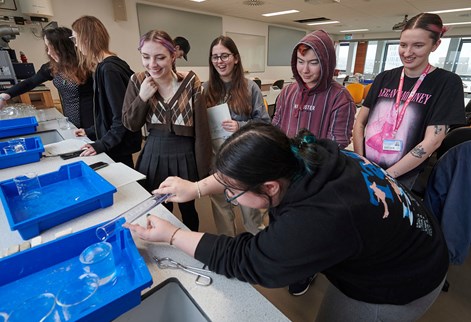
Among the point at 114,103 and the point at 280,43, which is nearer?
the point at 114,103

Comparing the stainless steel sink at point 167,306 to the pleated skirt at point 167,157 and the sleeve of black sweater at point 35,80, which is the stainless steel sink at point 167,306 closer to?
the pleated skirt at point 167,157

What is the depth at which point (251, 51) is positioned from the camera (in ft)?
24.3

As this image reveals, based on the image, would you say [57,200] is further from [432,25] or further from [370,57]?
[370,57]

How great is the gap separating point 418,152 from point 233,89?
1052 mm

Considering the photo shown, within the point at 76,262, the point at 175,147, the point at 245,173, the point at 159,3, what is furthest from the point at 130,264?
the point at 159,3

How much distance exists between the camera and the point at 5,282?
2.11 ft

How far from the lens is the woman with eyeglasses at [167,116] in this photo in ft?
4.09

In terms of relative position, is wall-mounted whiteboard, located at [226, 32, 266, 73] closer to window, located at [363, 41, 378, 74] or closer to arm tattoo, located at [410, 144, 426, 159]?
window, located at [363, 41, 378, 74]

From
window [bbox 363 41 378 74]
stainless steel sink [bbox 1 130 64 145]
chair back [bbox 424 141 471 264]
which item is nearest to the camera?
chair back [bbox 424 141 471 264]

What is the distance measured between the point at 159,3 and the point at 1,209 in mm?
5329

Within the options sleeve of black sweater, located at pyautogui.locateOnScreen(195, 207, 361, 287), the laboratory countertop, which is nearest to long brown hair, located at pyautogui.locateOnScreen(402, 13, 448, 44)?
sleeve of black sweater, located at pyautogui.locateOnScreen(195, 207, 361, 287)

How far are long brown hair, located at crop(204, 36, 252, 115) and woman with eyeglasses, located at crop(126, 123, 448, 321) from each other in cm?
91

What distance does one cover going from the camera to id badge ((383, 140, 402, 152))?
1.33 m

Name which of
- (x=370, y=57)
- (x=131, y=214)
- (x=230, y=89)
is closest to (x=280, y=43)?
(x=370, y=57)
